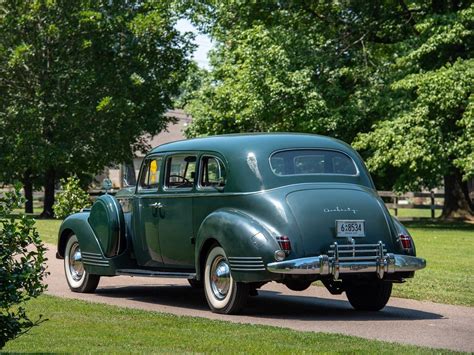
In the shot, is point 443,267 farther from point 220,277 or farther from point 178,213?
point 220,277

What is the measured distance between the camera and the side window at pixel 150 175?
45.7 feet

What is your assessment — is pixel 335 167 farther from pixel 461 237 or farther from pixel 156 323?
pixel 461 237

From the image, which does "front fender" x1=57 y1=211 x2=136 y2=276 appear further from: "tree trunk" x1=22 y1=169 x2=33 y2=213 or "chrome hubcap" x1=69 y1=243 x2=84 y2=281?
"tree trunk" x1=22 y1=169 x2=33 y2=213

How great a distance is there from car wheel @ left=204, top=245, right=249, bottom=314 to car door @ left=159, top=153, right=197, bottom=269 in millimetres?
577

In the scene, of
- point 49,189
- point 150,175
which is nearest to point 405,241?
point 150,175

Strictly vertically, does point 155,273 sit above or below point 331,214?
below

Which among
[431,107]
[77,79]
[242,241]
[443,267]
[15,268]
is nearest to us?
[15,268]

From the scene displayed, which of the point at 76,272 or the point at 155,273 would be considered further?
the point at 76,272

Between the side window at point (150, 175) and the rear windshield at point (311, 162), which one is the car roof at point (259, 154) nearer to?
the rear windshield at point (311, 162)

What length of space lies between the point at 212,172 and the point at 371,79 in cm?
2358

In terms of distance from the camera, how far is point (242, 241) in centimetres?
1180

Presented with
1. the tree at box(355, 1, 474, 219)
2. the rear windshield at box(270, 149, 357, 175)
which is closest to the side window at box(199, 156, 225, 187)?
the rear windshield at box(270, 149, 357, 175)

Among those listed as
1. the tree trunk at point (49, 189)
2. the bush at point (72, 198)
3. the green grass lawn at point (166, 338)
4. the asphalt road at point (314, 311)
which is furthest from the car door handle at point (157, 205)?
the tree trunk at point (49, 189)

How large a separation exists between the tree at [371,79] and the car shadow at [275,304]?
1794 cm
